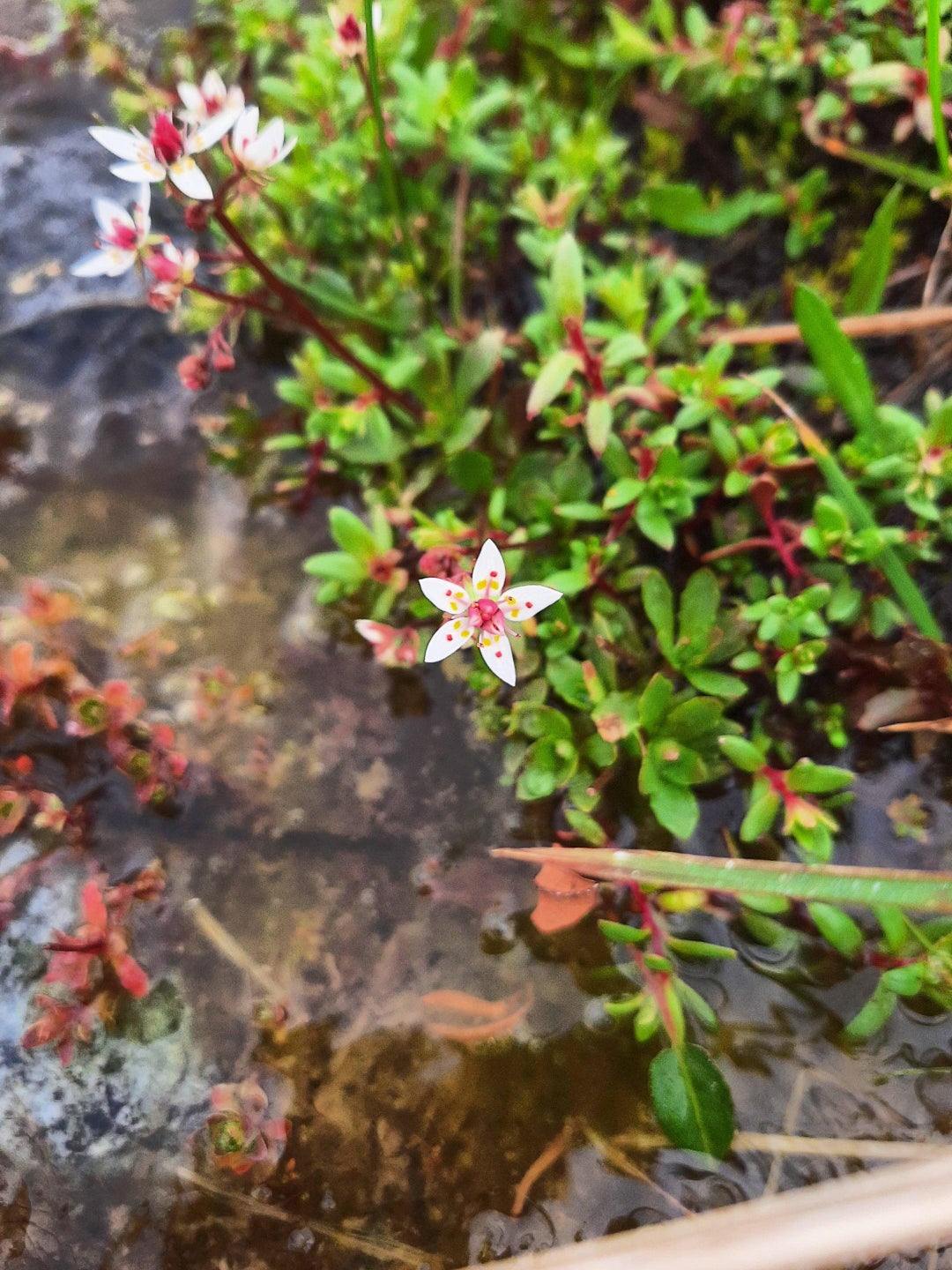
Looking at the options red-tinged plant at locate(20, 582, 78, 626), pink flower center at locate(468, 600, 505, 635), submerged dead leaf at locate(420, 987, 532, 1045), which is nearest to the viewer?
pink flower center at locate(468, 600, 505, 635)

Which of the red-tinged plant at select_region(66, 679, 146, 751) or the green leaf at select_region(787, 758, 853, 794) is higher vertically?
the green leaf at select_region(787, 758, 853, 794)

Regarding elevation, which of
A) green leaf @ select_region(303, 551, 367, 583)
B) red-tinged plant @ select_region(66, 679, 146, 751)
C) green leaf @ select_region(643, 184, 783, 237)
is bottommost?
red-tinged plant @ select_region(66, 679, 146, 751)

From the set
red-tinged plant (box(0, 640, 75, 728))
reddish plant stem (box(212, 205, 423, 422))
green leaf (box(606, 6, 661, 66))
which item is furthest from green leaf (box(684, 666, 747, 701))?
green leaf (box(606, 6, 661, 66))

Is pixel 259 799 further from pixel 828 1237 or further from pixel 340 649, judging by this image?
pixel 828 1237

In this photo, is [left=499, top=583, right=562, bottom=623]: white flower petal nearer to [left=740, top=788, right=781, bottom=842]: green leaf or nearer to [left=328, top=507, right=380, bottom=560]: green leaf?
[left=328, top=507, right=380, bottom=560]: green leaf

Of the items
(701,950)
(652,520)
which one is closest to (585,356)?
(652,520)

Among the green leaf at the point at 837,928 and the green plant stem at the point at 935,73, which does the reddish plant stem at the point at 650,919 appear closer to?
the green leaf at the point at 837,928
